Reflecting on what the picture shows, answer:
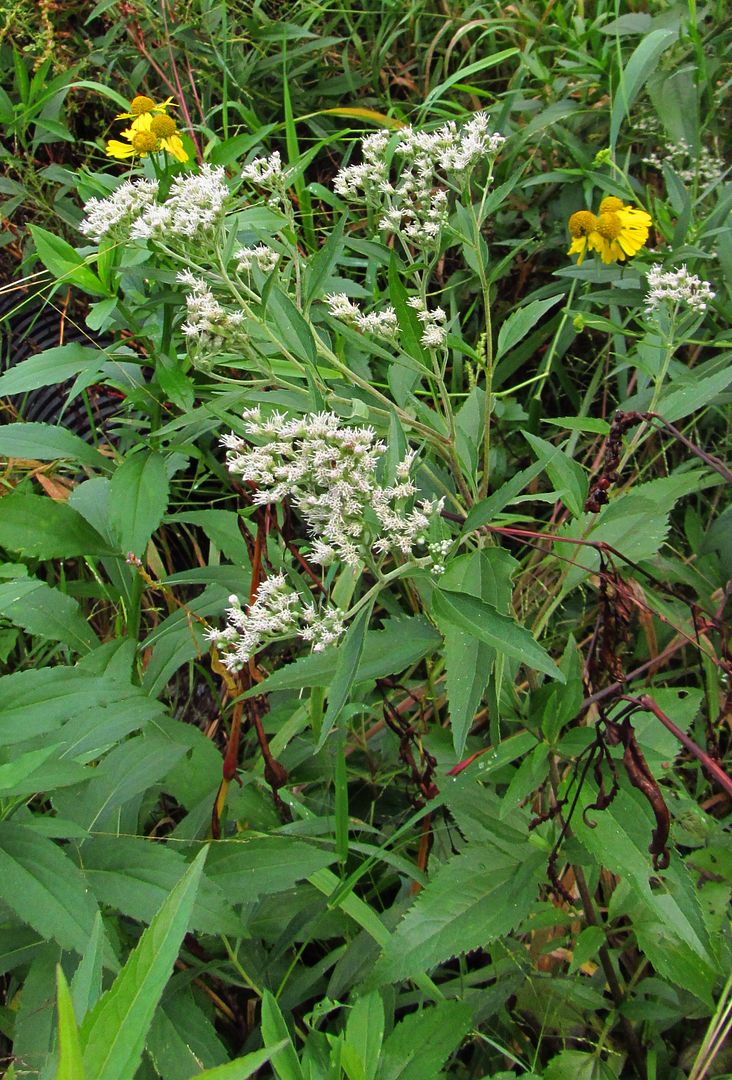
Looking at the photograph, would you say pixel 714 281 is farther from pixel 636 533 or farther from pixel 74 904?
pixel 74 904

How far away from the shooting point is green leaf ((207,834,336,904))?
1.33 m

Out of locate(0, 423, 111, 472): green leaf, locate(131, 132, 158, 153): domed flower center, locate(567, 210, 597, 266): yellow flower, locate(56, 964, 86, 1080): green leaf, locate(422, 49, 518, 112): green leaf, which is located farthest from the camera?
locate(422, 49, 518, 112): green leaf

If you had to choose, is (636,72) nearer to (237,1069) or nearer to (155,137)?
(155,137)

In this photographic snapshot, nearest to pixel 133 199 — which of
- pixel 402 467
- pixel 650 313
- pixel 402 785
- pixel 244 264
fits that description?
pixel 244 264

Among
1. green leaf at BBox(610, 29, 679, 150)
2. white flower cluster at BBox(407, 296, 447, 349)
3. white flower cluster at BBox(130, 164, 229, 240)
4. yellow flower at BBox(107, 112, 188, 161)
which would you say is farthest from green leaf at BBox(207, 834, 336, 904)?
green leaf at BBox(610, 29, 679, 150)

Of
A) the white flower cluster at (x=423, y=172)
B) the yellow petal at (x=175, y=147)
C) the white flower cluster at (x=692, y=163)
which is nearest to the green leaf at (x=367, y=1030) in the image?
the white flower cluster at (x=423, y=172)

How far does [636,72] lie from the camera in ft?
6.99

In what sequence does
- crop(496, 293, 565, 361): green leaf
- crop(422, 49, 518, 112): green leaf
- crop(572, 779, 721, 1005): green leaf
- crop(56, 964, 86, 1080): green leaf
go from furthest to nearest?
1. crop(422, 49, 518, 112): green leaf
2. crop(496, 293, 565, 361): green leaf
3. crop(572, 779, 721, 1005): green leaf
4. crop(56, 964, 86, 1080): green leaf

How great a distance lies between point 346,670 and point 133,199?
35.2 inches

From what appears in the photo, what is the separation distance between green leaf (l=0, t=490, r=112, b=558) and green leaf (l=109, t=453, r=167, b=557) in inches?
5.3

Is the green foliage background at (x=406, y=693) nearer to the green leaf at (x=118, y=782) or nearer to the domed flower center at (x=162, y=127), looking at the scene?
the green leaf at (x=118, y=782)

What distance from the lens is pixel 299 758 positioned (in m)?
1.74

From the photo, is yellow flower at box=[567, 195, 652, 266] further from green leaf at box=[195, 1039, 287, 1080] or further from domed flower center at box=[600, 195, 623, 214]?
green leaf at box=[195, 1039, 287, 1080]

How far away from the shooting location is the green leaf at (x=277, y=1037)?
→ 111 cm
